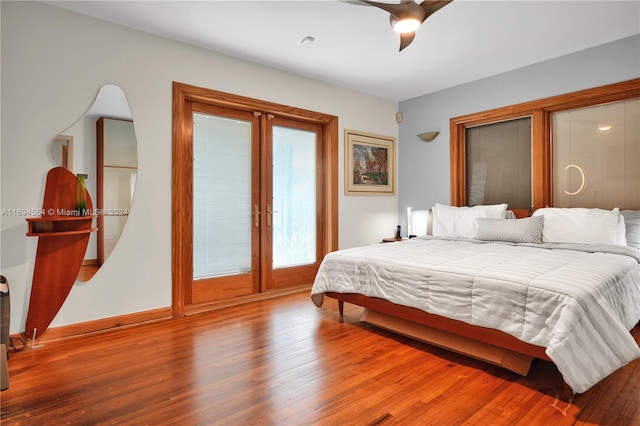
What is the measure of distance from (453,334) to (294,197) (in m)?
2.56

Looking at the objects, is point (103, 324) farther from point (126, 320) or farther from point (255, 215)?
point (255, 215)

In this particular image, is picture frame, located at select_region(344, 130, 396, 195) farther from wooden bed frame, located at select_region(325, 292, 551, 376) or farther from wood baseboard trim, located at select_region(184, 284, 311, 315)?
wooden bed frame, located at select_region(325, 292, 551, 376)

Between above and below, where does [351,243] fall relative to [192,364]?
above

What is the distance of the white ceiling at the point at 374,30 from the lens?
280cm

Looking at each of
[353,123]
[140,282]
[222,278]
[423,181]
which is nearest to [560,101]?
[423,181]

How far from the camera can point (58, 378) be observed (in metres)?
2.13

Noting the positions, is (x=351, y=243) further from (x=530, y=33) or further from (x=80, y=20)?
(x=80, y=20)

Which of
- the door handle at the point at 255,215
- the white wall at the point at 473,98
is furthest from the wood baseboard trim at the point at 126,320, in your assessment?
the white wall at the point at 473,98

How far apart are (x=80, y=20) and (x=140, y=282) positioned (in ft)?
7.32

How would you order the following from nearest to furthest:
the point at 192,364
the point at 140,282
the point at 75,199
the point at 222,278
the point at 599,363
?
1. the point at 599,363
2. the point at 192,364
3. the point at 75,199
4. the point at 140,282
5. the point at 222,278

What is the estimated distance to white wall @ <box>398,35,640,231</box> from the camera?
11.4 feet

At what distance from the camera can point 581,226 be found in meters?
3.22

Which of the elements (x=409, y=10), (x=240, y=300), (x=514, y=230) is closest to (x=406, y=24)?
(x=409, y=10)

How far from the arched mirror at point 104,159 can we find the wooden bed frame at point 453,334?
2089 millimetres
